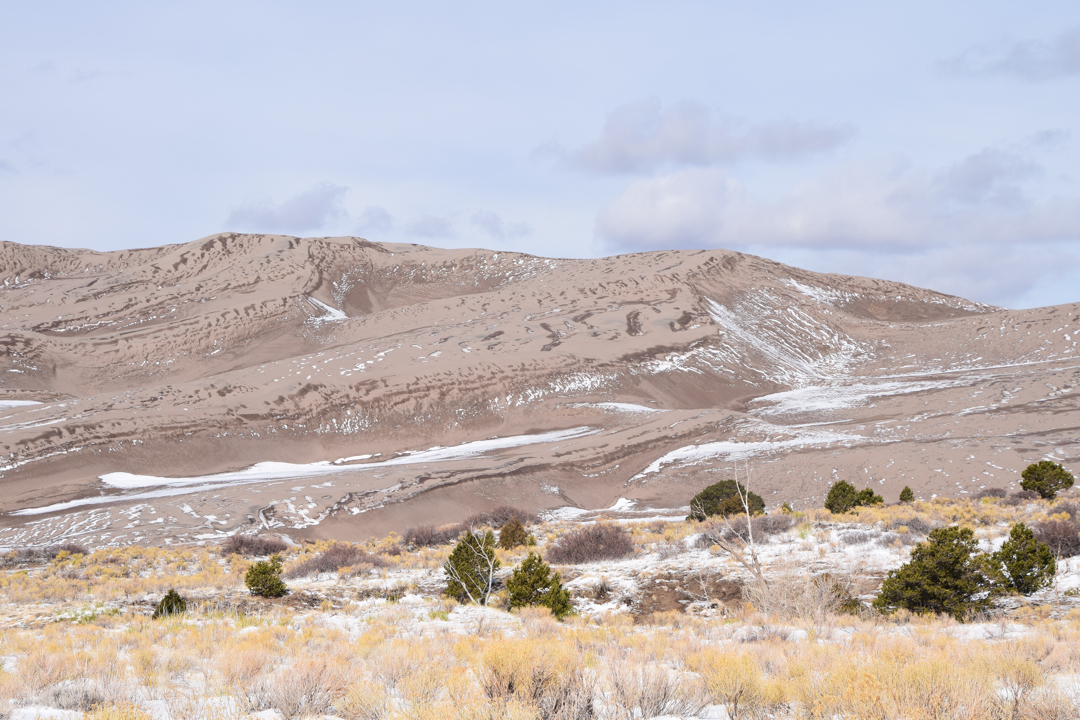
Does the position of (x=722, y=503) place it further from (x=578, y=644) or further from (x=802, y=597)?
(x=578, y=644)

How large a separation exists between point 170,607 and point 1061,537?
1534cm

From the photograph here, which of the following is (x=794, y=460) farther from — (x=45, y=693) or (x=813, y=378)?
(x=45, y=693)

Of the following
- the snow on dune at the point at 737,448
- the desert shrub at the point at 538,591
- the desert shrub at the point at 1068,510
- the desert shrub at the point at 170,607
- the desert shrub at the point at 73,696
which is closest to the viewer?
the desert shrub at the point at 73,696

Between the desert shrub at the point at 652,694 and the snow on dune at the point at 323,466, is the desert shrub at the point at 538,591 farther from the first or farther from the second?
the snow on dune at the point at 323,466

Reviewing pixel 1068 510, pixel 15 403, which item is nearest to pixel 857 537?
pixel 1068 510

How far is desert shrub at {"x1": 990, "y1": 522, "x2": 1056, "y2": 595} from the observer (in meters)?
11.2

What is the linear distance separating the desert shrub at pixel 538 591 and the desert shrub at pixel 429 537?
9.10 m

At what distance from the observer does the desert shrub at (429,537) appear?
849 inches

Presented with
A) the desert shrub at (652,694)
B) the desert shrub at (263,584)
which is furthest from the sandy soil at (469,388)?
the desert shrub at (652,694)

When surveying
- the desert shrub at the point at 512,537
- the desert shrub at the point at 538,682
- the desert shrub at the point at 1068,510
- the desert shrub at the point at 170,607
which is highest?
the desert shrub at the point at 538,682

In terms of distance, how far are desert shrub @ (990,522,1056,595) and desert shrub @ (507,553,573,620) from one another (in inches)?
267

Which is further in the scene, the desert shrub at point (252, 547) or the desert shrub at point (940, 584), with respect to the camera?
the desert shrub at point (252, 547)

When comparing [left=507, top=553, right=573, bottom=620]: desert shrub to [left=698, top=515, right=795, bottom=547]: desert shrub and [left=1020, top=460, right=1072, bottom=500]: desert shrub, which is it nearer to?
[left=698, top=515, right=795, bottom=547]: desert shrub

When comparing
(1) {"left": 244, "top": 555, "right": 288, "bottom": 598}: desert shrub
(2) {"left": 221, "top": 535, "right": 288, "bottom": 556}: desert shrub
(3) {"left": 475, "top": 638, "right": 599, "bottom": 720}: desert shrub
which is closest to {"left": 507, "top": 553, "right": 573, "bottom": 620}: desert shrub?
(1) {"left": 244, "top": 555, "right": 288, "bottom": 598}: desert shrub
